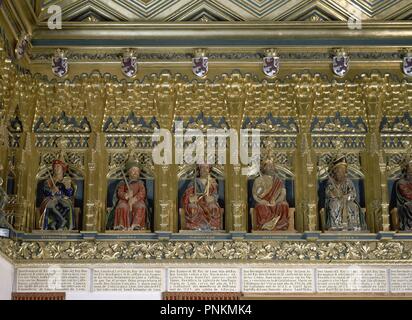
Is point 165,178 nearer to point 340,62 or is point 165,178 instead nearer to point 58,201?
point 58,201

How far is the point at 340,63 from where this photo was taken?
1614 cm

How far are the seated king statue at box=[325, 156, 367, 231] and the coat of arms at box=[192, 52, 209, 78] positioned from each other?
117 inches

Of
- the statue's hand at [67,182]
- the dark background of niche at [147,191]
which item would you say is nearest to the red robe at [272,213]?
the dark background of niche at [147,191]

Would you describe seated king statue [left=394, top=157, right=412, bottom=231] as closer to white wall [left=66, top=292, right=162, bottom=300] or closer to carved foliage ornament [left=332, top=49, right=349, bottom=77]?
carved foliage ornament [left=332, top=49, right=349, bottom=77]

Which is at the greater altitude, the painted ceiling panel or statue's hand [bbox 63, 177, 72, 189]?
the painted ceiling panel

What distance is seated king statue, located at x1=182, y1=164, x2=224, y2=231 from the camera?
15867 mm

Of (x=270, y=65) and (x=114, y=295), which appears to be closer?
(x=114, y=295)

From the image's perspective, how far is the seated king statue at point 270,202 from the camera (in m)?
15.9

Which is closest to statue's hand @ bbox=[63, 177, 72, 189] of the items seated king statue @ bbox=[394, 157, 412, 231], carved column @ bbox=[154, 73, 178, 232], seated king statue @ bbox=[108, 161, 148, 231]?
seated king statue @ bbox=[108, 161, 148, 231]

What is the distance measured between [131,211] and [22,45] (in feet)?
11.5

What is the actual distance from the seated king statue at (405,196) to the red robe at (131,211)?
4607mm

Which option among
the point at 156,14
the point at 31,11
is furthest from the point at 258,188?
the point at 31,11

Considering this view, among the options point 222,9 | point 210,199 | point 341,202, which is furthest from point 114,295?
point 222,9

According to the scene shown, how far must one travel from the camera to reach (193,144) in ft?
54.2
